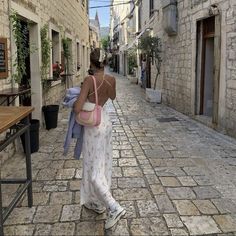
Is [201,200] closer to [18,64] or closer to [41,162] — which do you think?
[41,162]

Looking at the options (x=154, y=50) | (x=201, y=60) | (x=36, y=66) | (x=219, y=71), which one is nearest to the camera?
(x=219, y=71)

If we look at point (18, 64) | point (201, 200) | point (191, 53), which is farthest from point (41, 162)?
point (191, 53)

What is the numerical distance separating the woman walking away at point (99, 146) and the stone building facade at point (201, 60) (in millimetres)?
3867

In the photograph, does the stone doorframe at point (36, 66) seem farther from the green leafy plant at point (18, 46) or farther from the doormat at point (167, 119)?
the doormat at point (167, 119)

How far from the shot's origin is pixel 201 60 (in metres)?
8.42

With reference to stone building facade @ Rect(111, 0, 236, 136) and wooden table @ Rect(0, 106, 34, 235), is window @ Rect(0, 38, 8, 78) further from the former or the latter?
stone building facade @ Rect(111, 0, 236, 136)

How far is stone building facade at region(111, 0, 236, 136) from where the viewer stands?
6574 mm

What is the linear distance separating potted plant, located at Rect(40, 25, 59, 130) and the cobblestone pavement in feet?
→ 1.20

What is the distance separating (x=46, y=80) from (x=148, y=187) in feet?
14.8

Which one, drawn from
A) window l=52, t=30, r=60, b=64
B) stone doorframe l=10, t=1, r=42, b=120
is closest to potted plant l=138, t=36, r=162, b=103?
window l=52, t=30, r=60, b=64

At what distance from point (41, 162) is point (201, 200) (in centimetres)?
240

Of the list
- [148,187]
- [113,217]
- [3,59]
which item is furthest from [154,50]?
[113,217]

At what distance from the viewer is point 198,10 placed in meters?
8.10

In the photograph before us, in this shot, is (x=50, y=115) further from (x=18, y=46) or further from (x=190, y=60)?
(x=190, y=60)
